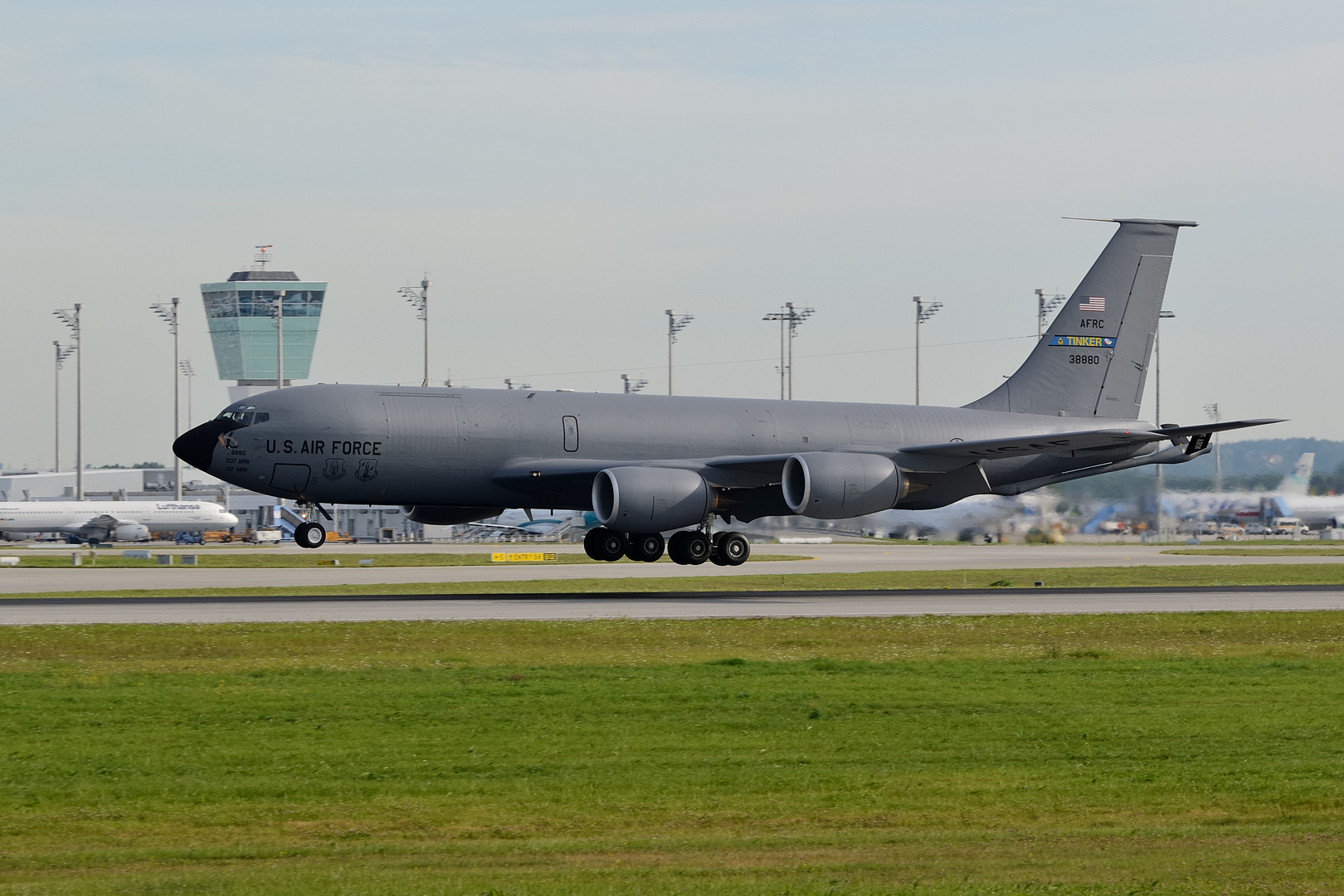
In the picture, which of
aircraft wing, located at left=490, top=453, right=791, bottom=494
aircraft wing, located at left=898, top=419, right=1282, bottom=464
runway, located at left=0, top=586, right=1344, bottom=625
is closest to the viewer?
runway, located at left=0, top=586, right=1344, bottom=625

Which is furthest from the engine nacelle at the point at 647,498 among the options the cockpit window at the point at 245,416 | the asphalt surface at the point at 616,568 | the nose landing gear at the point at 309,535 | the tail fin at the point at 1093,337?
the tail fin at the point at 1093,337

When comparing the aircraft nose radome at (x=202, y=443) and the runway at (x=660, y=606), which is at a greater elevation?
the aircraft nose radome at (x=202, y=443)

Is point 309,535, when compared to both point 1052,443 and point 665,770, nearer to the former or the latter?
point 1052,443

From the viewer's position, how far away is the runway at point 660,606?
3106cm

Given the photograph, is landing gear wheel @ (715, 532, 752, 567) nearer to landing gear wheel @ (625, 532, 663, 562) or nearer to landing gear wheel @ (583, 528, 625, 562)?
landing gear wheel @ (625, 532, 663, 562)

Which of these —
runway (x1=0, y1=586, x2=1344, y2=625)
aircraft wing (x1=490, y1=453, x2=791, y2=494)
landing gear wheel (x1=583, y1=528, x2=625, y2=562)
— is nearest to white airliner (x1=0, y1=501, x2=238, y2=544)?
landing gear wheel (x1=583, y1=528, x2=625, y2=562)

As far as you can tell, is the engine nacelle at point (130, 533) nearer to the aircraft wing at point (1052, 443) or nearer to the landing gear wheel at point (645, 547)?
the landing gear wheel at point (645, 547)

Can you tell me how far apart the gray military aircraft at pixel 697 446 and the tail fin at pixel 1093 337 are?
2.1 inches

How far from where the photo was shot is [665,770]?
46.7 feet

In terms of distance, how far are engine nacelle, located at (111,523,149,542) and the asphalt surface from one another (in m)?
43.9

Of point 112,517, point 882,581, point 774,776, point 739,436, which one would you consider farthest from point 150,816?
point 112,517

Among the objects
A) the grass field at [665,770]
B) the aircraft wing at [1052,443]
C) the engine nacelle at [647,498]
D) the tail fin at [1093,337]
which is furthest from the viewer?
the tail fin at [1093,337]

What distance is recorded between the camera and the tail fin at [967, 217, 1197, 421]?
48.8 m

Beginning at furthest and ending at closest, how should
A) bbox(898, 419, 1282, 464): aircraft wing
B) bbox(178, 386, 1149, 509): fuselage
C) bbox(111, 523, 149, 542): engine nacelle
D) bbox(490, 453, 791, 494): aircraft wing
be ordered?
bbox(111, 523, 149, 542): engine nacelle < bbox(898, 419, 1282, 464): aircraft wing < bbox(490, 453, 791, 494): aircraft wing < bbox(178, 386, 1149, 509): fuselage
